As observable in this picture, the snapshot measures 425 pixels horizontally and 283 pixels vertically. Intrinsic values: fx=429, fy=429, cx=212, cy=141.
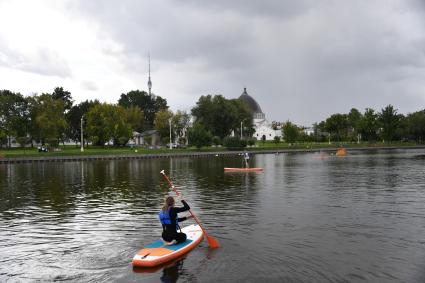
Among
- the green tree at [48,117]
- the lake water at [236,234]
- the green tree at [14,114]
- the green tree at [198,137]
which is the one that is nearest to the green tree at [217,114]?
the green tree at [198,137]

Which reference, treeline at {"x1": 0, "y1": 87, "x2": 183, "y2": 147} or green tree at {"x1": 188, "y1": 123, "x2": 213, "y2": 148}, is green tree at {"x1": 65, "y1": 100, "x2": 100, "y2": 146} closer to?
treeline at {"x1": 0, "y1": 87, "x2": 183, "y2": 147}

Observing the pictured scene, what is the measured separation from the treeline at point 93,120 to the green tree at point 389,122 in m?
55.2

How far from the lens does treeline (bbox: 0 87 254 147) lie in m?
115

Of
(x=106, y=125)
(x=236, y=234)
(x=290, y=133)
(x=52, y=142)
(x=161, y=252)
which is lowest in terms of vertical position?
(x=236, y=234)

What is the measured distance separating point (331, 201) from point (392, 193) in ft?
22.1

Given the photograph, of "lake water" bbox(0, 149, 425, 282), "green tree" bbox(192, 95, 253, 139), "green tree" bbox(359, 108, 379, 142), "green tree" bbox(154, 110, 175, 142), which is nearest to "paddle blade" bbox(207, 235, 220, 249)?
"lake water" bbox(0, 149, 425, 282)

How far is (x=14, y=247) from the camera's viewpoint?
1838cm

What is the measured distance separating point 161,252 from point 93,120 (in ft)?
370

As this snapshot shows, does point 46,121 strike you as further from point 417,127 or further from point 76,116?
point 417,127

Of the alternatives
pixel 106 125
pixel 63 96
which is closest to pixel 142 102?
pixel 63 96

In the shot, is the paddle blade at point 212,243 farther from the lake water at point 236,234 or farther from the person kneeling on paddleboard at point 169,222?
the person kneeling on paddleboard at point 169,222

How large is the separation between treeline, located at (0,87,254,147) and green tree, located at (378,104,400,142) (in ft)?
181

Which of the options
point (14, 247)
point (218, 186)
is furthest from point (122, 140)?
point (14, 247)

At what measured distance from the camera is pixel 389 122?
165 metres
